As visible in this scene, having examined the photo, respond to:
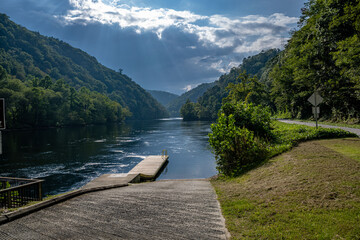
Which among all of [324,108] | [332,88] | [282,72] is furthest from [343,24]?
[282,72]

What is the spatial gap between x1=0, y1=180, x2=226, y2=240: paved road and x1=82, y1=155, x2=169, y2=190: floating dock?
6.28 m

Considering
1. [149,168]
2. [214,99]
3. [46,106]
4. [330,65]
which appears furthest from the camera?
[214,99]

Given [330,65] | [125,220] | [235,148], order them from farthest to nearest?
[330,65]
[235,148]
[125,220]

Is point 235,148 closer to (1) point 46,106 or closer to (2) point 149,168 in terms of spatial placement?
(2) point 149,168

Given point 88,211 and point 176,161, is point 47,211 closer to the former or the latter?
point 88,211

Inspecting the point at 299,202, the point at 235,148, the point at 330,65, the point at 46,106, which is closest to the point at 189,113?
the point at 46,106

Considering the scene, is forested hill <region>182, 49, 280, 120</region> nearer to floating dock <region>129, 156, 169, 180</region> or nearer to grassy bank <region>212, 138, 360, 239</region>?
floating dock <region>129, 156, 169, 180</region>

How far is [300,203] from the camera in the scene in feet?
19.6

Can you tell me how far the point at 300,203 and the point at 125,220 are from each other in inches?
164

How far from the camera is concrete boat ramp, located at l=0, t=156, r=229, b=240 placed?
507 cm

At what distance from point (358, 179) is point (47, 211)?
27.6 feet

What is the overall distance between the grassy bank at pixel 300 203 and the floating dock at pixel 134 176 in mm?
7941

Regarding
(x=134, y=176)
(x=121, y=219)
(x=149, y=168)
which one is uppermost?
(x=121, y=219)

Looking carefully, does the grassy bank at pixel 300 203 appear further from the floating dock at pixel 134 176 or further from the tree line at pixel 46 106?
the tree line at pixel 46 106
